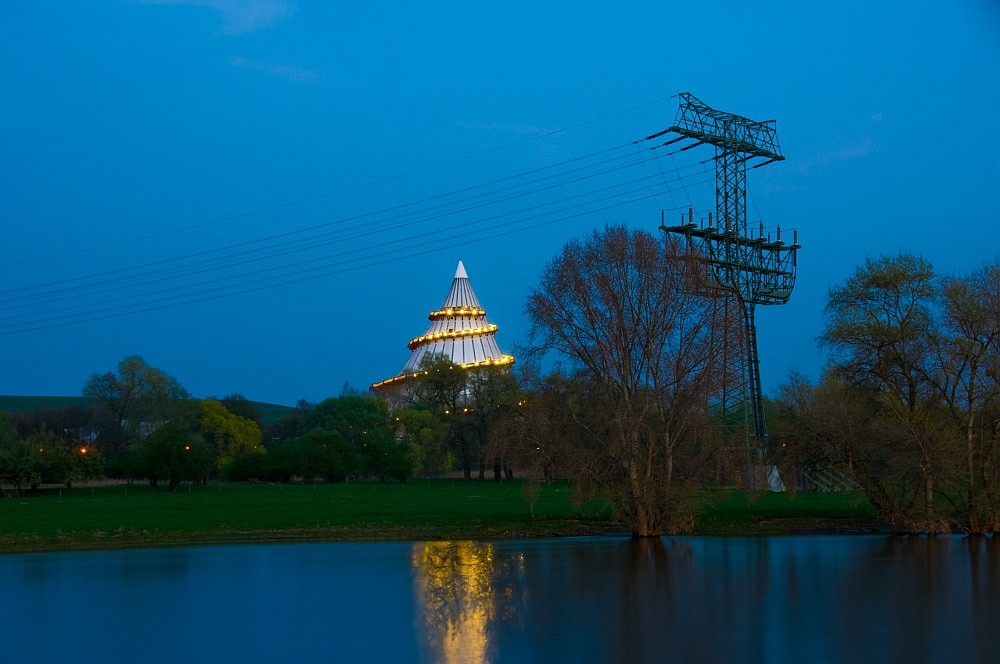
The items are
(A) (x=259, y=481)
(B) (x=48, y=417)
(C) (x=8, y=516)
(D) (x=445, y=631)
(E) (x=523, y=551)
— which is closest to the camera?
(D) (x=445, y=631)

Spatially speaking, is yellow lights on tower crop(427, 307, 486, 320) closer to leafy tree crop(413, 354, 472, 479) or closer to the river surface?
leafy tree crop(413, 354, 472, 479)

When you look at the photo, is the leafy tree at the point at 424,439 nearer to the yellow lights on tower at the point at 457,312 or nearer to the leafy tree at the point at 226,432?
the leafy tree at the point at 226,432

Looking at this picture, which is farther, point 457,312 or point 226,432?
point 457,312

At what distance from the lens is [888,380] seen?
39.2 meters

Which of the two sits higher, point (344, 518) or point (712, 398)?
point (712, 398)

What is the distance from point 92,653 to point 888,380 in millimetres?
31427

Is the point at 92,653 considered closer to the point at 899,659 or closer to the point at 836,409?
the point at 899,659

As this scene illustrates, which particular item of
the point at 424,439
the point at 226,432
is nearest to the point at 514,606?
the point at 424,439

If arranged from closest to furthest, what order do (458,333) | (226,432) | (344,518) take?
(344,518) < (226,432) < (458,333)

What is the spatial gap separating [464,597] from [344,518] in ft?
86.1

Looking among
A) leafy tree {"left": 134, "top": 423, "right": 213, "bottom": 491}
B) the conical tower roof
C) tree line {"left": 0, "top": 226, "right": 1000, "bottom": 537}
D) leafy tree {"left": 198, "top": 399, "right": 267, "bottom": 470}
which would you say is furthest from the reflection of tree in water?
the conical tower roof

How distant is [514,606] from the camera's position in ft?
62.4

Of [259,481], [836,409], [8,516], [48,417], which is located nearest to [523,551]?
[836,409]

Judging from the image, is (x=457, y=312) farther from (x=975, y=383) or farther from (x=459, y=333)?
(x=975, y=383)
